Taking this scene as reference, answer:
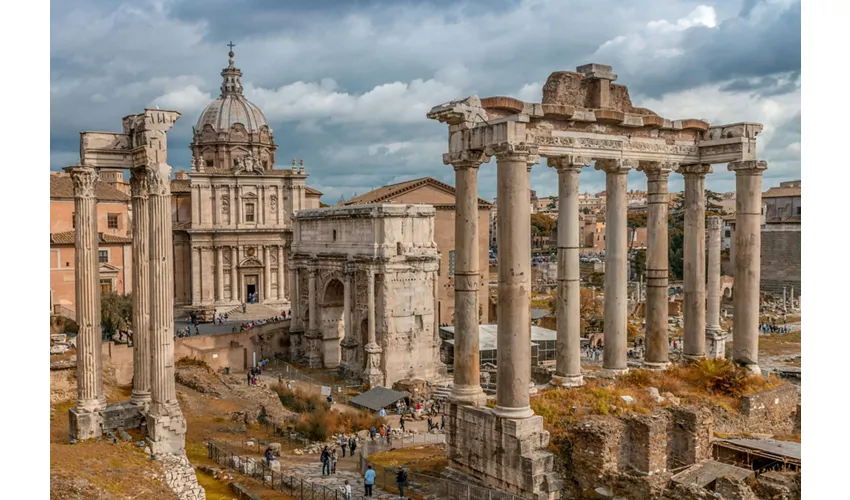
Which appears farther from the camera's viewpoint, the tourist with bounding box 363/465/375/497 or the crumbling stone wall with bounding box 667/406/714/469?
the tourist with bounding box 363/465/375/497

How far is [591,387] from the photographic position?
637 inches

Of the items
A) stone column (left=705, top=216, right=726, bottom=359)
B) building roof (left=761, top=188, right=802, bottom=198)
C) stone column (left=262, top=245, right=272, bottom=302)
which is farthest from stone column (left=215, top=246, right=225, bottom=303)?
building roof (left=761, top=188, right=802, bottom=198)

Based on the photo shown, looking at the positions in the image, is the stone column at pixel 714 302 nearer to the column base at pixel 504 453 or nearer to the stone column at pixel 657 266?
the stone column at pixel 657 266

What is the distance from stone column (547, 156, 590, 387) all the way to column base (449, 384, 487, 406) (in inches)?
90.3

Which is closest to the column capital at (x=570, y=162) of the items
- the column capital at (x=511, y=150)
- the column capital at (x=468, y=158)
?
the column capital at (x=468, y=158)

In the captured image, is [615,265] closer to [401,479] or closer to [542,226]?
[401,479]

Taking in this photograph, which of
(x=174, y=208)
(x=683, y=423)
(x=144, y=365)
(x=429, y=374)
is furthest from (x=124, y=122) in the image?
(x=174, y=208)

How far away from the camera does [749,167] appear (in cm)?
1734

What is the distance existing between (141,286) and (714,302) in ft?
68.4

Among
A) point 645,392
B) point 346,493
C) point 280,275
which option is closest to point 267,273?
point 280,275

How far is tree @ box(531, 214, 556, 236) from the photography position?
104 m

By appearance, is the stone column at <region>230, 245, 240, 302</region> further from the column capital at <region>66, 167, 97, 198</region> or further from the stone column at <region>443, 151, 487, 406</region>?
the stone column at <region>443, 151, 487, 406</region>

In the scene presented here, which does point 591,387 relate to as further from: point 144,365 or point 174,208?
point 174,208

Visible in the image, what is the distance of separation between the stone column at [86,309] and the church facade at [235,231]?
31.0 metres
